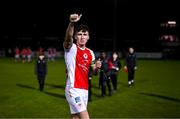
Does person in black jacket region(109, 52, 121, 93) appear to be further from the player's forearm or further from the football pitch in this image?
the player's forearm

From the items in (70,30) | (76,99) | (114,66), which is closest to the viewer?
→ (70,30)

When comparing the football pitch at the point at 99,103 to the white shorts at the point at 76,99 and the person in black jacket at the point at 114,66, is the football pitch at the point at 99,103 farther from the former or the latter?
the white shorts at the point at 76,99

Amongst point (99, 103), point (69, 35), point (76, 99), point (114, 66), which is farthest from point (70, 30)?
point (114, 66)

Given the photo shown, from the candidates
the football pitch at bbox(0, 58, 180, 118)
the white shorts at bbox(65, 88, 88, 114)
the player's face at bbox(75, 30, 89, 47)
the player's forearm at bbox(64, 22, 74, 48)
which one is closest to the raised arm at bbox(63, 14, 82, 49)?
the player's forearm at bbox(64, 22, 74, 48)

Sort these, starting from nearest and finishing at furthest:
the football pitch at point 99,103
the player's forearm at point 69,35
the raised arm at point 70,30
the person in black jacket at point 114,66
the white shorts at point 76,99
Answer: the raised arm at point 70,30 < the player's forearm at point 69,35 < the white shorts at point 76,99 < the football pitch at point 99,103 < the person in black jacket at point 114,66

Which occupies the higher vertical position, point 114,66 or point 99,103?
point 114,66

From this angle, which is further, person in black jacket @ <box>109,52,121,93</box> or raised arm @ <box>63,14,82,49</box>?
person in black jacket @ <box>109,52,121,93</box>

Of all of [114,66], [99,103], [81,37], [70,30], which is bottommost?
[99,103]

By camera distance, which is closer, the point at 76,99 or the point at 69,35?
the point at 69,35

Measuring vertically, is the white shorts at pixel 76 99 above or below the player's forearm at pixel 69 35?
below

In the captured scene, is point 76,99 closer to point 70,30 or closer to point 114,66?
point 70,30

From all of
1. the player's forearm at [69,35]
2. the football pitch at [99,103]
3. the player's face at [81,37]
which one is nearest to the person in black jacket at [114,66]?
the football pitch at [99,103]

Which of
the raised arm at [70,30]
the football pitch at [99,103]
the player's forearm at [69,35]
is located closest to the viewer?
the raised arm at [70,30]

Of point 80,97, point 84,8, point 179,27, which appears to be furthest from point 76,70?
point 179,27
